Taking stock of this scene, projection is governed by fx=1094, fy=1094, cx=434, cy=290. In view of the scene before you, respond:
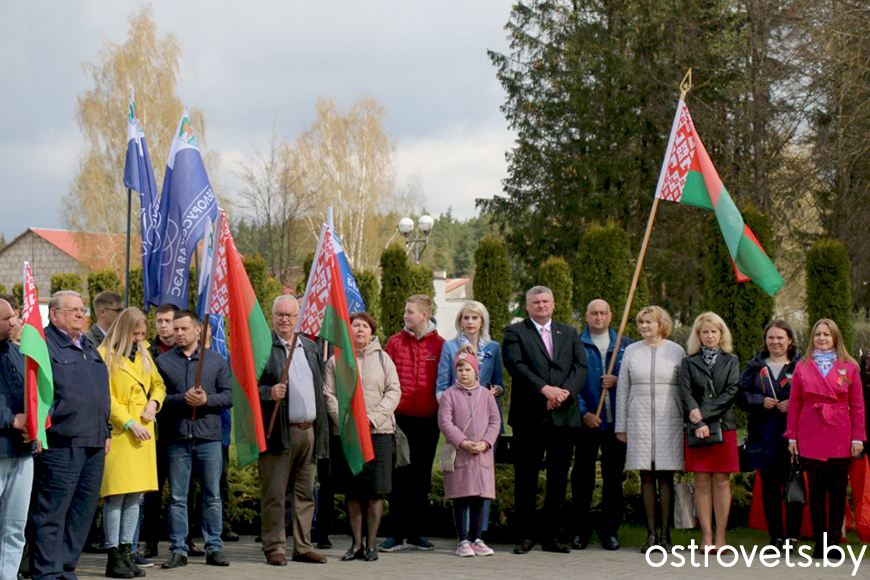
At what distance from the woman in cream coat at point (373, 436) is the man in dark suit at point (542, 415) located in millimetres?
983

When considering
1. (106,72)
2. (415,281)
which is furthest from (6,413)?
(106,72)

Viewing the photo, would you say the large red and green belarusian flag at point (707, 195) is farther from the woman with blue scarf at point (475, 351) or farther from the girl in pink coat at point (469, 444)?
the girl in pink coat at point (469, 444)

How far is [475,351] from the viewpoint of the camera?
891 cm

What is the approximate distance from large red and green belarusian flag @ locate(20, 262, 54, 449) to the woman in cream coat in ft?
7.84

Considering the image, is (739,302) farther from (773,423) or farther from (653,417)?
(653,417)

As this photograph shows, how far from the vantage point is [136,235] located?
4506 centimetres

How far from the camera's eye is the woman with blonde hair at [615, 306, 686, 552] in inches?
333

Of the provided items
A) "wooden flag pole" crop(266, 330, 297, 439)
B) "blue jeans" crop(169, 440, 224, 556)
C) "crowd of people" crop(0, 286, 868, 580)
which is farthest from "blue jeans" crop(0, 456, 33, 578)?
"wooden flag pole" crop(266, 330, 297, 439)

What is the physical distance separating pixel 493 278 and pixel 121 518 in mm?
15066

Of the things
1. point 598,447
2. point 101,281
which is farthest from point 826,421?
point 101,281

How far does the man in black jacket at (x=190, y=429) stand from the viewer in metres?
7.96

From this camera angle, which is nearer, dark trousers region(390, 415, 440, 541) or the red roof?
dark trousers region(390, 415, 440, 541)

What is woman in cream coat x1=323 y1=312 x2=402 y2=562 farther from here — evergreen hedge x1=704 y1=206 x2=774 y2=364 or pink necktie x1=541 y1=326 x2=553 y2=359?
evergreen hedge x1=704 y1=206 x2=774 y2=364

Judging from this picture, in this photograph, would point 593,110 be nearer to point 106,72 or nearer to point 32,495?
point 106,72
